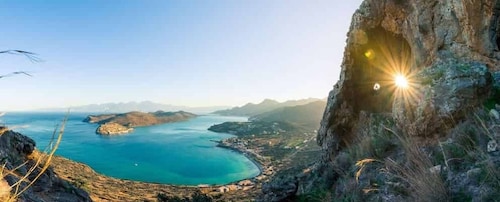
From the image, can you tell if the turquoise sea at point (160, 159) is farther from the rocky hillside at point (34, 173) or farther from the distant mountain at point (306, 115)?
the distant mountain at point (306, 115)

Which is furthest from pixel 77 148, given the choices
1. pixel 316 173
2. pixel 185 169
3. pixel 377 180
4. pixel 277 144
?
pixel 377 180

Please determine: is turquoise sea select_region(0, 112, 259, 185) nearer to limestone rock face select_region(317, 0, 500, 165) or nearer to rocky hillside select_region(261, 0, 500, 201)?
limestone rock face select_region(317, 0, 500, 165)

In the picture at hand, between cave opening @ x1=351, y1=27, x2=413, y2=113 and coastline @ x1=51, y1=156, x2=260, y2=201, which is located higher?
cave opening @ x1=351, y1=27, x2=413, y2=113

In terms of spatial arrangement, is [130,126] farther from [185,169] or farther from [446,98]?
[446,98]

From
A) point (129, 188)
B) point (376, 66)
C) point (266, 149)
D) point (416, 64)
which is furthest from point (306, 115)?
point (416, 64)

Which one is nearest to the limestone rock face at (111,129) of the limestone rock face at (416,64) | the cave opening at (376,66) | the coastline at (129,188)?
the coastline at (129,188)

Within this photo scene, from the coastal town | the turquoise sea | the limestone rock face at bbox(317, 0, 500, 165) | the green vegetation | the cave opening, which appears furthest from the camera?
the turquoise sea

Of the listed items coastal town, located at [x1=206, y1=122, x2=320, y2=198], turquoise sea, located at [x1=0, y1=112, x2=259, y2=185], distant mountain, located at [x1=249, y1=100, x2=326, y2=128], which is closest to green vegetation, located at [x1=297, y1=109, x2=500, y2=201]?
coastal town, located at [x1=206, y1=122, x2=320, y2=198]
